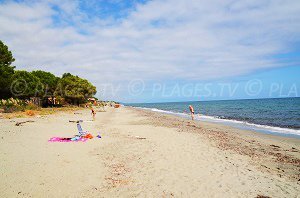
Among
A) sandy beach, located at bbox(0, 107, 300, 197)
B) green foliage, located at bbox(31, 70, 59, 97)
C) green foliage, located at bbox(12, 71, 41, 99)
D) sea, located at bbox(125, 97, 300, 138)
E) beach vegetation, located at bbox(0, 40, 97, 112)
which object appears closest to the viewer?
sandy beach, located at bbox(0, 107, 300, 197)

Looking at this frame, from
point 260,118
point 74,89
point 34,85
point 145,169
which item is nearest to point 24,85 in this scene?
point 34,85

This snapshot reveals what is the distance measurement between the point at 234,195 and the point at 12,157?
25.7ft

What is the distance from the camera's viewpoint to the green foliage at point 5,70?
126 feet

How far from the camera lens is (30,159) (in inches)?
337

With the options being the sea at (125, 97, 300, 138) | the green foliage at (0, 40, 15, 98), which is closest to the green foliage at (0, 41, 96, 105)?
the green foliage at (0, 40, 15, 98)

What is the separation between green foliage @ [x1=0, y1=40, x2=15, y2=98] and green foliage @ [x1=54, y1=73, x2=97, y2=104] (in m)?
14.1

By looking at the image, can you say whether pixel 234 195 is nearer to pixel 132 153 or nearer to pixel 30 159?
pixel 132 153

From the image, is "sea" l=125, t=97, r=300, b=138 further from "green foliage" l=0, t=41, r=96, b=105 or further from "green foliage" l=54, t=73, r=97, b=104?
"green foliage" l=0, t=41, r=96, b=105

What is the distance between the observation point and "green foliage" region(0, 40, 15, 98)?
126ft

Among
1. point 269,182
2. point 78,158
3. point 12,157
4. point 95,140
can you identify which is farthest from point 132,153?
point 269,182

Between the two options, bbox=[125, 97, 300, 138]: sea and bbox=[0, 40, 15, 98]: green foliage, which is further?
bbox=[0, 40, 15, 98]: green foliage

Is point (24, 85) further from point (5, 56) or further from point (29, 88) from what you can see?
Answer: point (5, 56)

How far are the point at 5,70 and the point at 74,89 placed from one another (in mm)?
19479

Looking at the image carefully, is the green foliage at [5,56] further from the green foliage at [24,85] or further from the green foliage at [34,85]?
the green foliage at [24,85]
